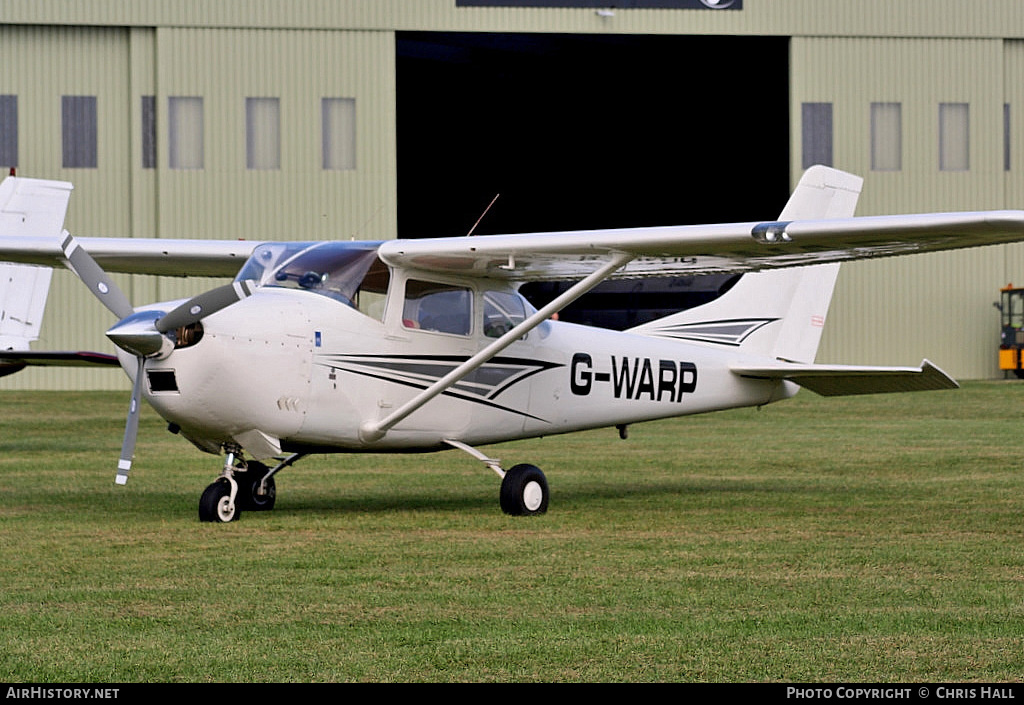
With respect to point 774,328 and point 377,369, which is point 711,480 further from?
point 377,369

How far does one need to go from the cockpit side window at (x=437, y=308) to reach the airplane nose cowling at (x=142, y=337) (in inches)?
81.8

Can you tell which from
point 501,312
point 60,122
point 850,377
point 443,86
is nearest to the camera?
point 501,312

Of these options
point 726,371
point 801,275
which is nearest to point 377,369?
point 726,371

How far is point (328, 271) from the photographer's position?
11.1m

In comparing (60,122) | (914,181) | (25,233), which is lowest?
(25,233)

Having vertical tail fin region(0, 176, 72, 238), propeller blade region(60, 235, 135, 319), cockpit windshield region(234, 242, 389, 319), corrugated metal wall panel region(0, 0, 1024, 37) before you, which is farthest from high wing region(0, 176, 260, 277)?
corrugated metal wall panel region(0, 0, 1024, 37)

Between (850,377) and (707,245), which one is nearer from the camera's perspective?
(707,245)

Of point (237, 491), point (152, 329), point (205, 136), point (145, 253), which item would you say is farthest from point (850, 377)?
point (205, 136)

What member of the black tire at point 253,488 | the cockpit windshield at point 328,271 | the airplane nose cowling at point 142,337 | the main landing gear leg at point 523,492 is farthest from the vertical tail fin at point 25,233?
the main landing gear leg at point 523,492

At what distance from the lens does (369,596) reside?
754cm

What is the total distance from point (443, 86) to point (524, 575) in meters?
33.3

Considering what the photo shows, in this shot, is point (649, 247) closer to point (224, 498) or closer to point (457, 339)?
point (457, 339)

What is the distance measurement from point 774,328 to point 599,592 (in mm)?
6842

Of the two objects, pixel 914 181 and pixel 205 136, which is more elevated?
pixel 205 136
